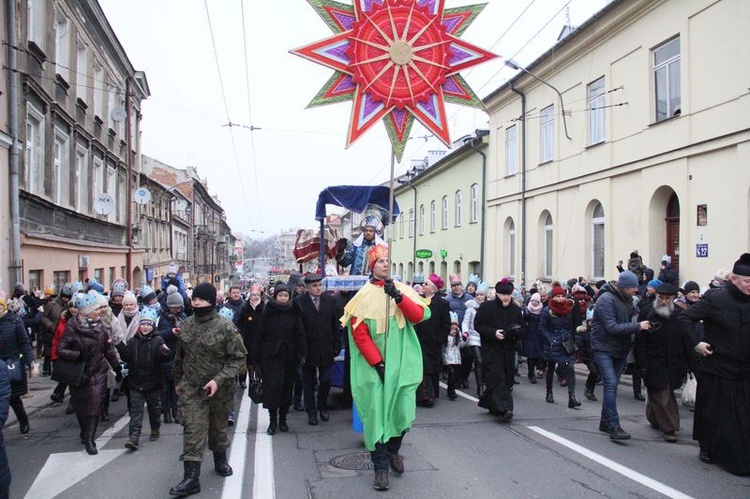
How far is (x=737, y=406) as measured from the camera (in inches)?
225

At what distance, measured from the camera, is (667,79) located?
591 inches

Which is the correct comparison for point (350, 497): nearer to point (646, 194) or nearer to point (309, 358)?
point (309, 358)

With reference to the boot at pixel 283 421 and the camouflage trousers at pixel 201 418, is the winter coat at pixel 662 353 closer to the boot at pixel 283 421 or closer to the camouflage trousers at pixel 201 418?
the boot at pixel 283 421

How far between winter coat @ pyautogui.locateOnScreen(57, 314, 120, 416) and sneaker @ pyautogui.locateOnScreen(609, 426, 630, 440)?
17.8ft

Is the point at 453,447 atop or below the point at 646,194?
below

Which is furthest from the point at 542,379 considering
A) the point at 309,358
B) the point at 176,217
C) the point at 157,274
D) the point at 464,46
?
the point at 176,217

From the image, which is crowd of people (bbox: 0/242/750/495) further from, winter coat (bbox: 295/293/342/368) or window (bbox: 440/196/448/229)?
window (bbox: 440/196/448/229)

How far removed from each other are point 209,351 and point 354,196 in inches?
245

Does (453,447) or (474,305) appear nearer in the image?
(453,447)

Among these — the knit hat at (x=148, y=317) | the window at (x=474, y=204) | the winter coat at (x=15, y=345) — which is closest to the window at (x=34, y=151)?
the winter coat at (x=15, y=345)

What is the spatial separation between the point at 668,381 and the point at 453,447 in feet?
7.96

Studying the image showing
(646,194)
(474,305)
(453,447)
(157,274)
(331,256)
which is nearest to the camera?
(453,447)

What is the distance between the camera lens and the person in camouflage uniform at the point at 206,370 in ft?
17.6

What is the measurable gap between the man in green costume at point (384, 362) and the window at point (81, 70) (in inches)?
684
